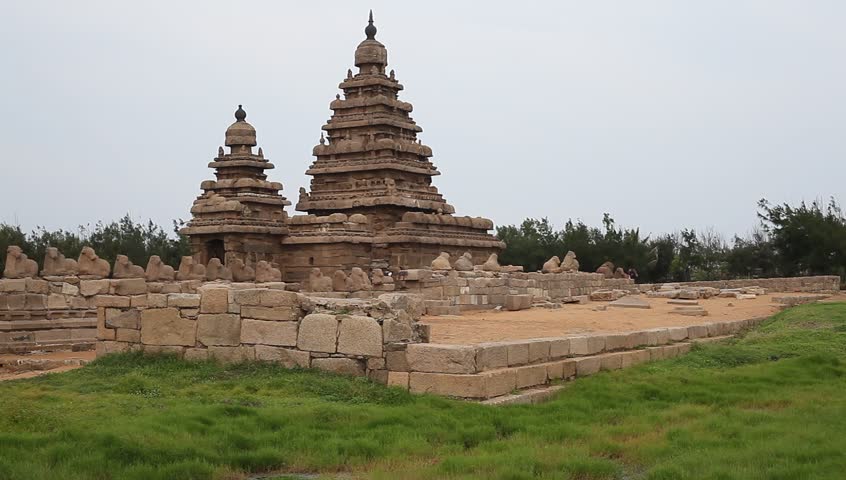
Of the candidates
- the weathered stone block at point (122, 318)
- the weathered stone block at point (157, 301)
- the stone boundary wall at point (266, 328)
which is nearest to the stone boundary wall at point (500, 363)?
the stone boundary wall at point (266, 328)

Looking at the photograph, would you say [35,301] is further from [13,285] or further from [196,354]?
[196,354]

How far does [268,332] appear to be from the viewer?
10883 mm

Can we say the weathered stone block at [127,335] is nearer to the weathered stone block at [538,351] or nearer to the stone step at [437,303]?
the weathered stone block at [538,351]

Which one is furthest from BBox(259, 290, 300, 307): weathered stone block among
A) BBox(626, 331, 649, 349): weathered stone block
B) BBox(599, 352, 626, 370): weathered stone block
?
BBox(626, 331, 649, 349): weathered stone block

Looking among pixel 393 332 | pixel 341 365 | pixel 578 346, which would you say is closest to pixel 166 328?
pixel 341 365

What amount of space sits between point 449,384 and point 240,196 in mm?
23587

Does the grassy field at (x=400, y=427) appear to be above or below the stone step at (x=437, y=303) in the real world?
below

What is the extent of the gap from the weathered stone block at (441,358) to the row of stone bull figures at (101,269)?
955 cm

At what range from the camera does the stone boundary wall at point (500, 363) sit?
9.62 metres

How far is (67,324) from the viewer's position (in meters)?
17.1

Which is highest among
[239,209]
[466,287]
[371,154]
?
[371,154]

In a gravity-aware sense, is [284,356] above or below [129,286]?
below

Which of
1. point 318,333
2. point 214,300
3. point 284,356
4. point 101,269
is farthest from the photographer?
point 101,269

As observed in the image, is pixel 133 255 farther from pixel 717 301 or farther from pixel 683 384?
pixel 683 384
